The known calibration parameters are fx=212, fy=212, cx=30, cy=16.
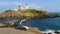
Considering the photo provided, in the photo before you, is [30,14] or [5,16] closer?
[5,16]

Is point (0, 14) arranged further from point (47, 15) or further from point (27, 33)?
point (27, 33)

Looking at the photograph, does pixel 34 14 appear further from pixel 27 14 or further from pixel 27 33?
pixel 27 33

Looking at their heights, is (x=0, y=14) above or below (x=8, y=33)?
below

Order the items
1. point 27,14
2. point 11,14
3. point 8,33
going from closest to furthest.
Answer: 1. point 8,33
2. point 11,14
3. point 27,14

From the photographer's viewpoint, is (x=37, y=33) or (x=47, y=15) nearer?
(x=37, y=33)

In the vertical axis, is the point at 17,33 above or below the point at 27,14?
above

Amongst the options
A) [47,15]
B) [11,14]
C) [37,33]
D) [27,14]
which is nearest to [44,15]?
[47,15]

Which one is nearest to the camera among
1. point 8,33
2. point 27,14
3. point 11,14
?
point 8,33

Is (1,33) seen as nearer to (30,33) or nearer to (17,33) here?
(17,33)

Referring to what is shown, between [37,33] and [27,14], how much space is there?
7315 centimetres

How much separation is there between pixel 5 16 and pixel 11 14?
111 inches

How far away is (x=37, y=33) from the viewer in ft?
46.0

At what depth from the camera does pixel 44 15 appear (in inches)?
3479

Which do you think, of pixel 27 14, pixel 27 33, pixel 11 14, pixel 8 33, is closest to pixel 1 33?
pixel 8 33
